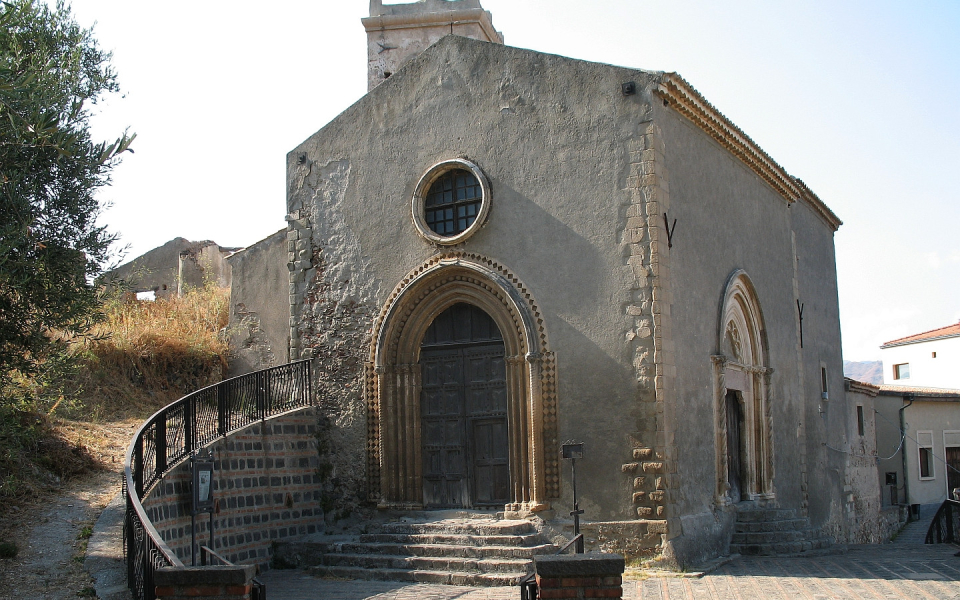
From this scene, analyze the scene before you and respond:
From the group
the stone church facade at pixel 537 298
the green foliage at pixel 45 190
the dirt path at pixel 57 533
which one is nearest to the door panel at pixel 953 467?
the stone church facade at pixel 537 298

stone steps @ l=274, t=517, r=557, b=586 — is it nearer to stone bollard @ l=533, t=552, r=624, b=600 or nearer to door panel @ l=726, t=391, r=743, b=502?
stone bollard @ l=533, t=552, r=624, b=600

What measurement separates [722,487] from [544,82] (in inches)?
265

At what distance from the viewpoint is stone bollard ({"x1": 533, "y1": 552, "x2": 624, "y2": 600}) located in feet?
26.2

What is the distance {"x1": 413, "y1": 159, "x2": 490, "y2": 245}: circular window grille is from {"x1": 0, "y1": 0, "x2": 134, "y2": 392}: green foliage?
5033mm

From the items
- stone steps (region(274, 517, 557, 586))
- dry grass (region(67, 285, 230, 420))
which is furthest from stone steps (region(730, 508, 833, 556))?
dry grass (region(67, 285, 230, 420))

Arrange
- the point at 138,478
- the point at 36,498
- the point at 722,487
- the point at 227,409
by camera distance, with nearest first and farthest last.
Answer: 1. the point at 138,478
2. the point at 36,498
3. the point at 227,409
4. the point at 722,487

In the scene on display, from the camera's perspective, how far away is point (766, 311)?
1694cm

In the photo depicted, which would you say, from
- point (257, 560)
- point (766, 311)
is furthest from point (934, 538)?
point (257, 560)

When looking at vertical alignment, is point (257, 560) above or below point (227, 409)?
below

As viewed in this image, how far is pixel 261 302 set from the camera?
60.8 ft

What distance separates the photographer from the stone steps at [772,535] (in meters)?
14.0

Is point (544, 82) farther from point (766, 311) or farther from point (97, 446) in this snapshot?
point (97, 446)

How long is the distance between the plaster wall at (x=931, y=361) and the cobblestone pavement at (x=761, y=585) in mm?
26846

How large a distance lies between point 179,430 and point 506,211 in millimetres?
5514
